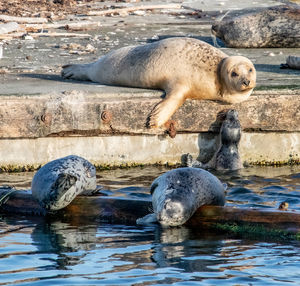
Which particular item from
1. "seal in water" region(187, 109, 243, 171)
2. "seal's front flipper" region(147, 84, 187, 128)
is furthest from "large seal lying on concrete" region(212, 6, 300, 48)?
"seal's front flipper" region(147, 84, 187, 128)

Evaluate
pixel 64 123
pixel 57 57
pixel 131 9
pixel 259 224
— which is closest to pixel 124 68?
pixel 64 123

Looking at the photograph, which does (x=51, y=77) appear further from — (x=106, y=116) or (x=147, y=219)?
(x=147, y=219)

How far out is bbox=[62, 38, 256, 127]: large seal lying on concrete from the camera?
9.16 meters

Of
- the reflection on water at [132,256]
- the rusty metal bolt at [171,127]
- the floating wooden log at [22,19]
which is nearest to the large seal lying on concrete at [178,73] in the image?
the rusty metal bolt at [171,127]

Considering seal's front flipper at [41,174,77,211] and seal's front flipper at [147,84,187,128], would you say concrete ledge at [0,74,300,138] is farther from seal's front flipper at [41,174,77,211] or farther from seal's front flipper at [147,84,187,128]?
seal's front flipper at [41,174,77,211]

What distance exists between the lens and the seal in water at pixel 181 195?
22.0 ft

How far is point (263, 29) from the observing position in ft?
41.5

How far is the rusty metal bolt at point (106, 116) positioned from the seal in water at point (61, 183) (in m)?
1.46

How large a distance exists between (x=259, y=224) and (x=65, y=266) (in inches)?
61.4

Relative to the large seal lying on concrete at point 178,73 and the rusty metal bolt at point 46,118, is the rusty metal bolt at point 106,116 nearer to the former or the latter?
the large seal lying on concrete at point 178,73

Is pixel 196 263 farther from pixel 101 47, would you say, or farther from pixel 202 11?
pixel 202 11

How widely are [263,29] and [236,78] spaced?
11.7ft

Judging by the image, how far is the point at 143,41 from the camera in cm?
1274

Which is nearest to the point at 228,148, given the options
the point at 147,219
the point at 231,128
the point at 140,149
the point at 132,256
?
the point at 231,128
